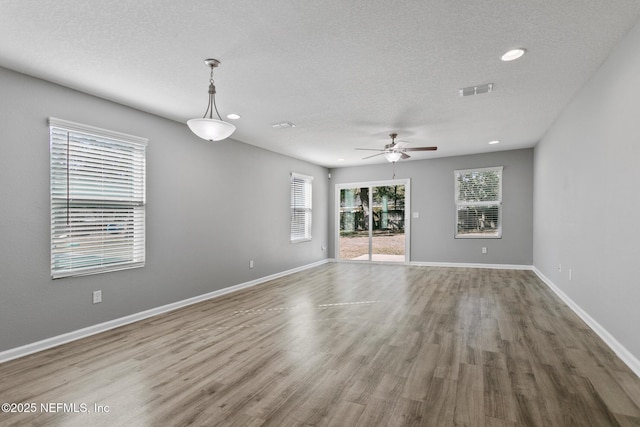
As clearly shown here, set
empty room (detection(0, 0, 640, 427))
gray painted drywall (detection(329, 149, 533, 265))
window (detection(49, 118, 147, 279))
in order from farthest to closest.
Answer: gray painted drywall (detection(329, 149, 533, 265)) < window (detection(49, 118, 147, 279)) < empty room (detection(0, 0, 640, 427))

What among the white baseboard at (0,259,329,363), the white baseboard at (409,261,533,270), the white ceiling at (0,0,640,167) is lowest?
the white baseboard at (0,259,329,363)

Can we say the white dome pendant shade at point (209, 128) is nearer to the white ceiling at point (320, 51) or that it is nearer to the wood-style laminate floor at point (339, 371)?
the white ceiling at point (320, 51)

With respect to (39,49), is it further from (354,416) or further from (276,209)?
(276,209)

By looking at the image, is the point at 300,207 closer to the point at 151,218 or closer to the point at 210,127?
the point at 151,218

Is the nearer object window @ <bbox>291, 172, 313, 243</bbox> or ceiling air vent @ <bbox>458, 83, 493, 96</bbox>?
ceiling air vent @ <bbox>458, 83, 493, 96</bbox>

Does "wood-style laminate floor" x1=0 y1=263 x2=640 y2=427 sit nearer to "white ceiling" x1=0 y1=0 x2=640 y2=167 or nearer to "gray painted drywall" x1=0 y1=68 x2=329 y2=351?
"gray painted drywall" x1=0 y1=68 x2=329 y2=351

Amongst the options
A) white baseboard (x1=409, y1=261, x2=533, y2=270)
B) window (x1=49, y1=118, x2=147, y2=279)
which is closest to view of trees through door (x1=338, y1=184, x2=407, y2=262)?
white baseboard (x1=409, y1=261, x2=533, y2=270)

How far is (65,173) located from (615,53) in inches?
203

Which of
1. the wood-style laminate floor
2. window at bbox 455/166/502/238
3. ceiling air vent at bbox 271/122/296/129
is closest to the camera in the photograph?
the wood-style laminate floor

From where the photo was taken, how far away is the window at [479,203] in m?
7.14

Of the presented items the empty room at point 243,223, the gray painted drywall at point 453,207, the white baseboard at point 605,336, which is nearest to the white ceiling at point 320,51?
the empty room at point 243,223

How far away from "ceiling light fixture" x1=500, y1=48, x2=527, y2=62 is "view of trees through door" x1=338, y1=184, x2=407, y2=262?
207 inches

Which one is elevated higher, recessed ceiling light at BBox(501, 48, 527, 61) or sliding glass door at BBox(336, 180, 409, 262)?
recessed ceiling light at BBox(501, 48, 527, 61)

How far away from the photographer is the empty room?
7.03 feet
